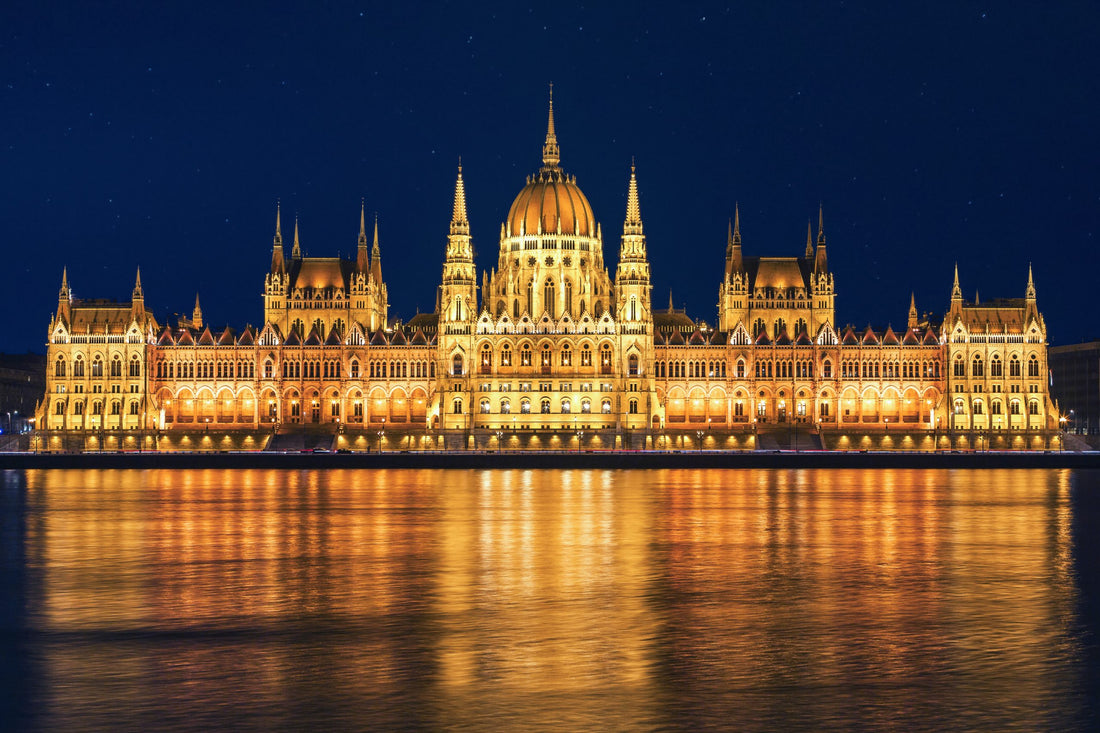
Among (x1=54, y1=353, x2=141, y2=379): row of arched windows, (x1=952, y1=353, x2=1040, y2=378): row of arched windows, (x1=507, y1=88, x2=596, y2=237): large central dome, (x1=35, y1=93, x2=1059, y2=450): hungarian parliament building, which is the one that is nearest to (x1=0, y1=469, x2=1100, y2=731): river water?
(x1=35, y1=93, x2=1059, y2=450): hungarian parliament building

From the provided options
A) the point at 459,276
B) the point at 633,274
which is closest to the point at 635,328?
the point at 633,274

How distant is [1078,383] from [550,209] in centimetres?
7817

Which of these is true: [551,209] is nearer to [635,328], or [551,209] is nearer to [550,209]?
[550,209]

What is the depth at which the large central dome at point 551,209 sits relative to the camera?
461 ft

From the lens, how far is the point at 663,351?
134000 mm

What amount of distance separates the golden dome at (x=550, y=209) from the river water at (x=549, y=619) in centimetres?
8131

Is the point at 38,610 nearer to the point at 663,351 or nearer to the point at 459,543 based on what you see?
the point at 459,543

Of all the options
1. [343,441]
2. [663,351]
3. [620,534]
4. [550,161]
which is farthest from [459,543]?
[550,161]

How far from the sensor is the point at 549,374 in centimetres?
12962

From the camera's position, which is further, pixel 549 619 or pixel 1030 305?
pixel 1030 305

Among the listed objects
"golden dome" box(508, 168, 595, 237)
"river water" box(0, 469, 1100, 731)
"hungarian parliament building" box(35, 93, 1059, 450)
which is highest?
"golden dome" box(508, 168, 595, 237)

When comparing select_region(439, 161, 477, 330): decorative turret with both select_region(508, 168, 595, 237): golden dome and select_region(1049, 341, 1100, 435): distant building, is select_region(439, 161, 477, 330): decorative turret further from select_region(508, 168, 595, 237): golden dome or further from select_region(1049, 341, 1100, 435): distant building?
select_region(1049, 341, 1100, 435): distant building

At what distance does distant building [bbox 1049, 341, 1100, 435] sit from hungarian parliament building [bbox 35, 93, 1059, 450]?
122 feet

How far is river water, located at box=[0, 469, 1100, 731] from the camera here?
73.5 ft
